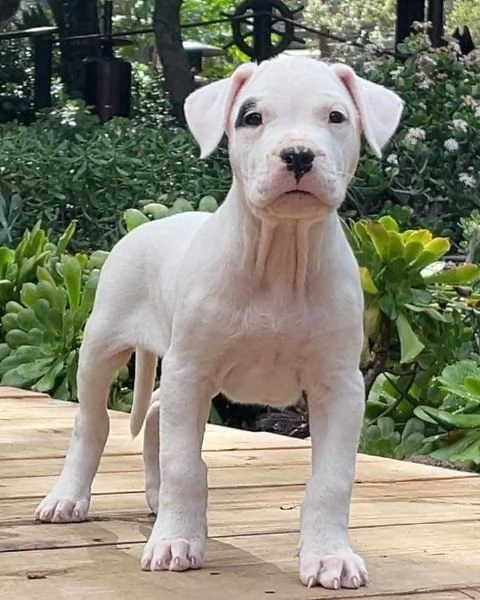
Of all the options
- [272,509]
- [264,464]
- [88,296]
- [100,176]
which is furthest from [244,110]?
[100,176]

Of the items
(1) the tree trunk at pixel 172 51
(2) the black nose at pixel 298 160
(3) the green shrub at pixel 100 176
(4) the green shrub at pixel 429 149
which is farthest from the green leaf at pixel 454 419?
(1) the tree trunk at pixel 172 51

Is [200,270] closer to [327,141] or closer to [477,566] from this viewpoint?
[327,141]

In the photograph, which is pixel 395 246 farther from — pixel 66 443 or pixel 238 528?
pixel 238 528

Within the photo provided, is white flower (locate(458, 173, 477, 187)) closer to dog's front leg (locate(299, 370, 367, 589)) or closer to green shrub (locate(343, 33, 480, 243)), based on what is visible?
green shrub (locate(343, 33, 480, 243))

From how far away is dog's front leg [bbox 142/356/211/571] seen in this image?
95.9 inches

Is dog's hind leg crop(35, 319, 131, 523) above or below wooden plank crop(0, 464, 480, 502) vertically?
above

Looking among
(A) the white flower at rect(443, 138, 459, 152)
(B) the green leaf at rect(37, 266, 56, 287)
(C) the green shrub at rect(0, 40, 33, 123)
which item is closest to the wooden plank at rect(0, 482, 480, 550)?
(B) the green leaf at rect(37, 266, 56, 287)

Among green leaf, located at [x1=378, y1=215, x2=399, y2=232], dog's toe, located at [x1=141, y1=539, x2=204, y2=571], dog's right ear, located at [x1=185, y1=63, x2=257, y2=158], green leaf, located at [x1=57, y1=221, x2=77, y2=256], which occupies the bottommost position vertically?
green leaf, located at [x1=57, y1=221, x2=77, y2=256]

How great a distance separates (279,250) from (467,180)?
166 inches

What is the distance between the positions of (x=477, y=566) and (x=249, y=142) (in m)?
0.97

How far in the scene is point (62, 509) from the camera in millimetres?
2912

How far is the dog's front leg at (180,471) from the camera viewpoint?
2436 millimetres

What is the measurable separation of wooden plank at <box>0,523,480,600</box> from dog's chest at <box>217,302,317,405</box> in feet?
1.16

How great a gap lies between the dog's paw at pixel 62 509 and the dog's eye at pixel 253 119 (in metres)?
1.05
